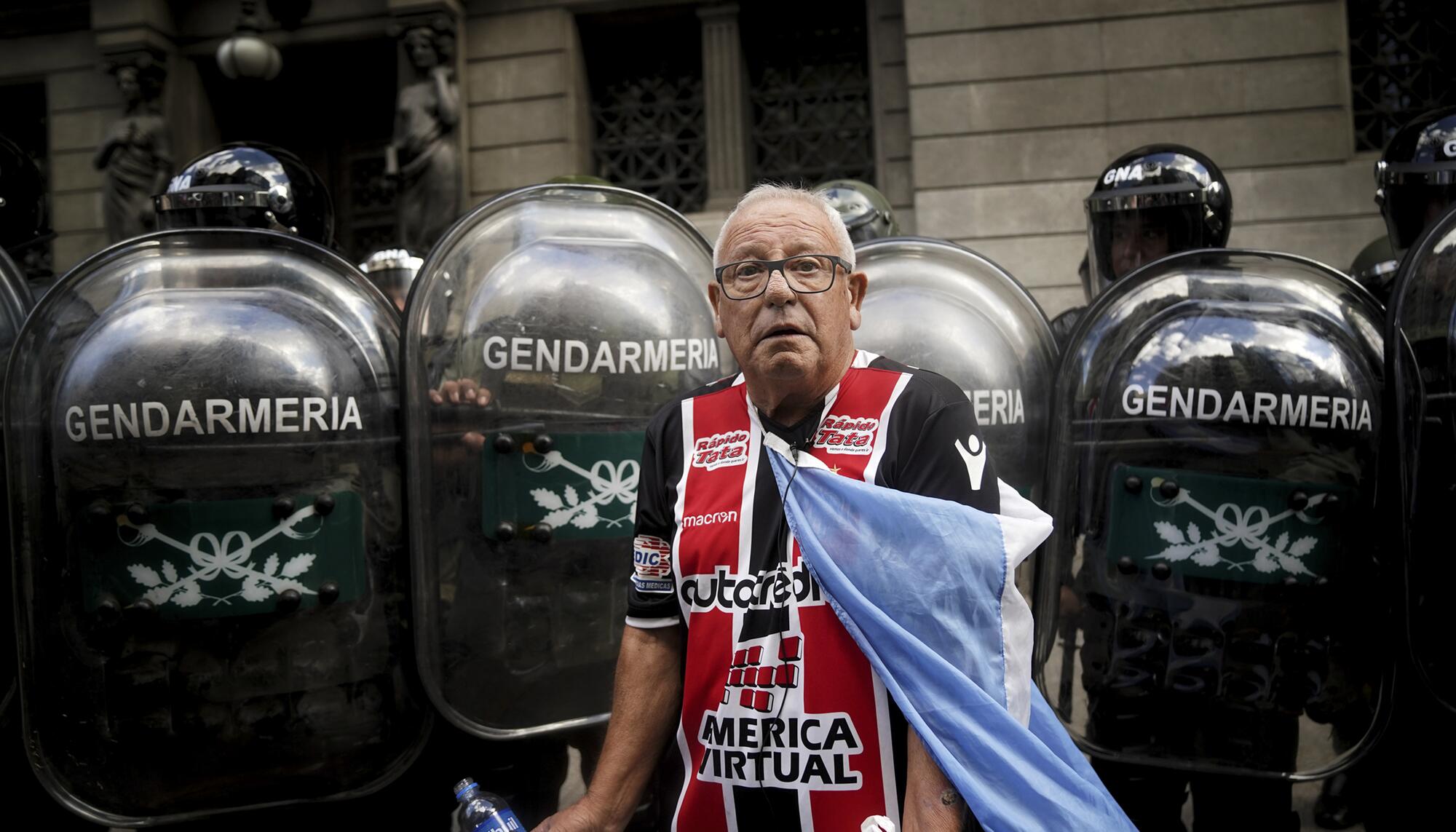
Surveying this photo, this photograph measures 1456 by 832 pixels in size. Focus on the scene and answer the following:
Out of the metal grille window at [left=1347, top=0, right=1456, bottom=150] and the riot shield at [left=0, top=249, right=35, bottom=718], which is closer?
the riot shield at [left=0, top=249, right=35, bottom=718]

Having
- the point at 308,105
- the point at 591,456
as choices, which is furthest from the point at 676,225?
the point at 308,105

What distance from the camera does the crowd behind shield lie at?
2480mm

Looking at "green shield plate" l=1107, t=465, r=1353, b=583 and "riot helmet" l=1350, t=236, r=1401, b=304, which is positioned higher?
"riot helmet" l=1350, t=236, r=1401, b=304

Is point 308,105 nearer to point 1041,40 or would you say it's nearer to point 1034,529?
point 1041,40

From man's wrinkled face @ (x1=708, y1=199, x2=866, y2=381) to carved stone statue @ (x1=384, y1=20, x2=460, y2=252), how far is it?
9406 mm

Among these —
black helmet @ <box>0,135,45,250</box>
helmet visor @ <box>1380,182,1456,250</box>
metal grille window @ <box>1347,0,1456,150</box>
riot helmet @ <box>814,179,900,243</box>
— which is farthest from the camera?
metal grille window @ <box>1347,0,1456,150</box>

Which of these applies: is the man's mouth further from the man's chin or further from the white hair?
the white hair

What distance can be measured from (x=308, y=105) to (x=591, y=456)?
38.0 feet

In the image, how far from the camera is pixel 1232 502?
102 inches

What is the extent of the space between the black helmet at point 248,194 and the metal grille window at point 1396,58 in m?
9.89

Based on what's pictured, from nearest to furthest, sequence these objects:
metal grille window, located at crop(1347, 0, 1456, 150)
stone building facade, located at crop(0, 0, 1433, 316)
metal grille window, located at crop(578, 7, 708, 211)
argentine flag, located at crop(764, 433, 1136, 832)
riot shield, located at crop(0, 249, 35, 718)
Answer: argentine flag, located at crop(764, 433, 1136, 832)
riot shield, located at crop(0, 249, 35, 718)
stone building facade, located at crop(0, 0, 1433, 316)
metal grille window, located at crop(1347, 0, 1456, 150)
metal grille window, located at crop(578, 7, 708, 211)

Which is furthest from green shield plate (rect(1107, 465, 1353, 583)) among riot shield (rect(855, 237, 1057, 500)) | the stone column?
the stone column

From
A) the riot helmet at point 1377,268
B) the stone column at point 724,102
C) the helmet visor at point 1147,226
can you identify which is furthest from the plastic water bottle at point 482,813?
the stone column at point 724,102

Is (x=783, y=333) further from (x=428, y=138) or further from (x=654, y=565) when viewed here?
(x=428, y=138)
